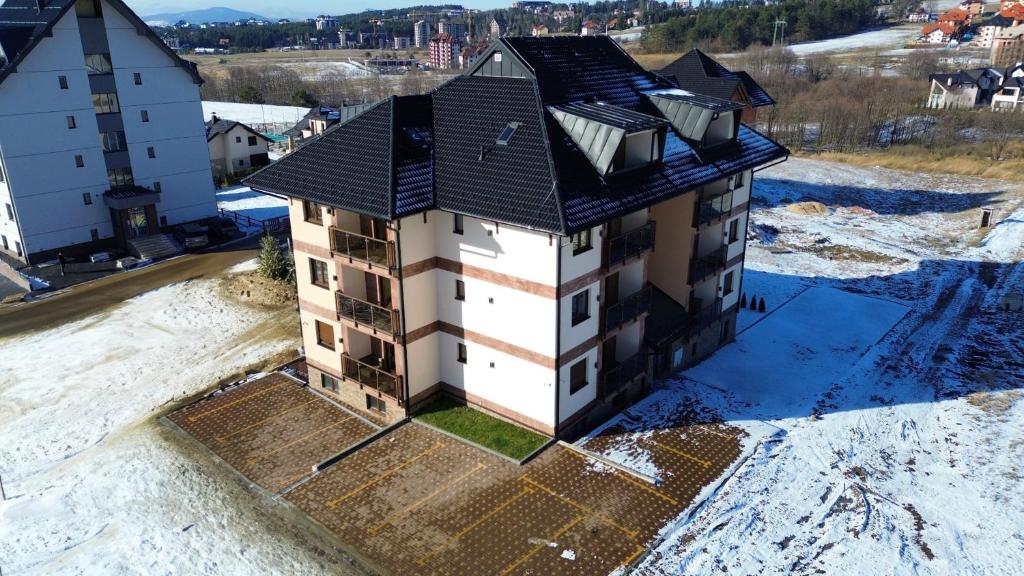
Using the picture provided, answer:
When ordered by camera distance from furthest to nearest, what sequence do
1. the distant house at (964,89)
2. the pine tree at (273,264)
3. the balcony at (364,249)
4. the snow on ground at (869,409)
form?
the distant house at (964,89)
the pine tree at (273,264)
the balcony at (364,249)
the snow on ground at (869,409)

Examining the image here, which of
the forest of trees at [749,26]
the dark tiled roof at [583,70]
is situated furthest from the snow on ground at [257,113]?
the forest of trees at [749,26]

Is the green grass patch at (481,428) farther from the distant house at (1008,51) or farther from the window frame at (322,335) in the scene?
the distant house at (1008,51)

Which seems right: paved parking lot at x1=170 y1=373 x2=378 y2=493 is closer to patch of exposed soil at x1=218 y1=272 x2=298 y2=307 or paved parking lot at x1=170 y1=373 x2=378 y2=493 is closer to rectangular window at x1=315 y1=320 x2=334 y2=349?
rectangular window at x1=315 y1=320 x2=334 y2=349

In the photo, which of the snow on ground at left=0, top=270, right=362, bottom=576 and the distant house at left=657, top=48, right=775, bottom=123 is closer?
the snow on ground at left=0, top=270, right=362, bottom=576

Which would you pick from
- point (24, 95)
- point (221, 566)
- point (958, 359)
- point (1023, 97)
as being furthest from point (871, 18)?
point (221, 566)

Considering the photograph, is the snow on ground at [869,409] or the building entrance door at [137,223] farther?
the building entrance door at [137,223]

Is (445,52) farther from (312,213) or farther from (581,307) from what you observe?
(581,307)

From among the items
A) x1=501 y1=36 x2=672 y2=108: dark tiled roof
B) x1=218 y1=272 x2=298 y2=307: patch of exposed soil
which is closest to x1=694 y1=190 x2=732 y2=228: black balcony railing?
x1=501 y1=36 x2=672 y2=108: dark tiled roof
